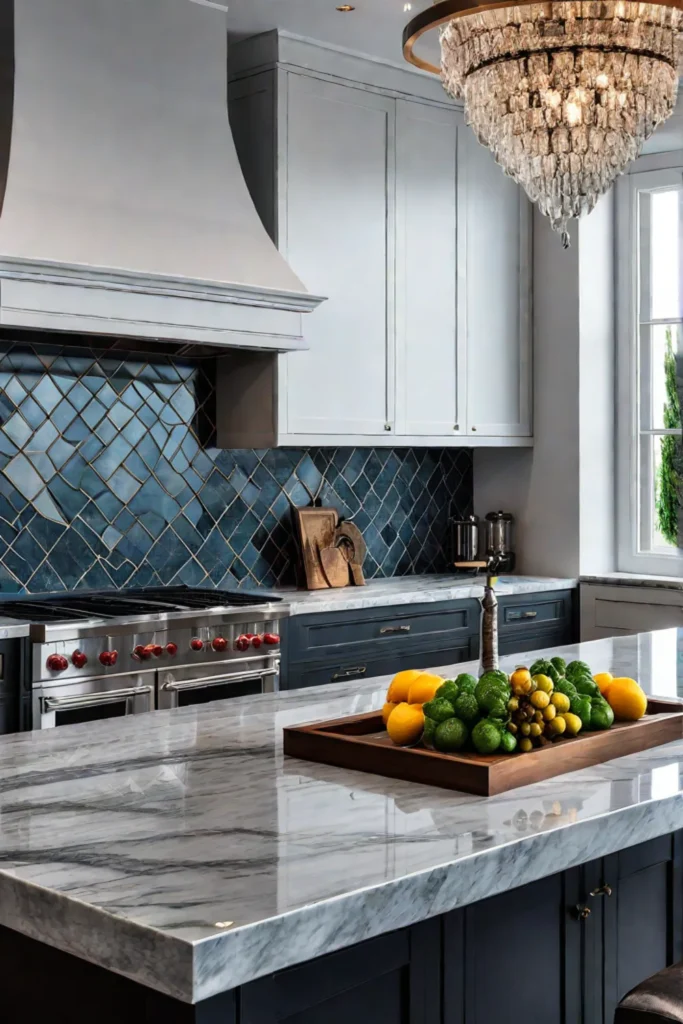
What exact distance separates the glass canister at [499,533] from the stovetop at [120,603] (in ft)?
5.08

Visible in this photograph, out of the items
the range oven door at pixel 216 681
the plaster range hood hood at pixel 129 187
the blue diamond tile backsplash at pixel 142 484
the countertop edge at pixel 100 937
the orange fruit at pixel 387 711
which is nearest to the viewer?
the countertop edge at pixel 100 937

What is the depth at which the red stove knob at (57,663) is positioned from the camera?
3443 millimetres

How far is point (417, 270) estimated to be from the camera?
4992 millimetres

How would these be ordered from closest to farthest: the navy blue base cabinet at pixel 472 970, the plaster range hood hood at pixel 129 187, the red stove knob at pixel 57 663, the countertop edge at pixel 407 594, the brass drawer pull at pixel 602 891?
the navy blue base cabinet at pixel 472 970 < the brass drawer pull at pixel 602 891 < the red stove knob at pixel 57 663 < the plaster range hood hood at pixel 129 187 < the countertop edge at pixel 407 594

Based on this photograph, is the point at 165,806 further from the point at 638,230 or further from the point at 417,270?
the point at 638,230

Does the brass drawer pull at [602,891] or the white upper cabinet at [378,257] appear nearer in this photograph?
the brass drawer pull at [602,891]

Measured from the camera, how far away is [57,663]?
345cm

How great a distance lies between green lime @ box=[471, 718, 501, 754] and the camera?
1881 millimetres

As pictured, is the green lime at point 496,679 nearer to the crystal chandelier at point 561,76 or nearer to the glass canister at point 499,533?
the crystal chandelier at point 561,76

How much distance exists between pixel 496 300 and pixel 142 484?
184cm

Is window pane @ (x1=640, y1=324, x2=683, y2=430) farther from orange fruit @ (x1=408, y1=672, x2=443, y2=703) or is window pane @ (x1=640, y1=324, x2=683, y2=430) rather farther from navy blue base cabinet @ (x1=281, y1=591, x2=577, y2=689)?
orange fruit @ (x1=408, y1=672, x2=443, y2=703)

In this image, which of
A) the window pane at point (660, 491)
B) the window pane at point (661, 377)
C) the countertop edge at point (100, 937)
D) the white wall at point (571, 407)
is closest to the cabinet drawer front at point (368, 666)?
the white wall at point (571, 407)

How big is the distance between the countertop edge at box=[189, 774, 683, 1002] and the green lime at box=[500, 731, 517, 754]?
8.5 inches

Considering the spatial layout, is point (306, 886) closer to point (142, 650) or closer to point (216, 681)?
point (142, 650)
